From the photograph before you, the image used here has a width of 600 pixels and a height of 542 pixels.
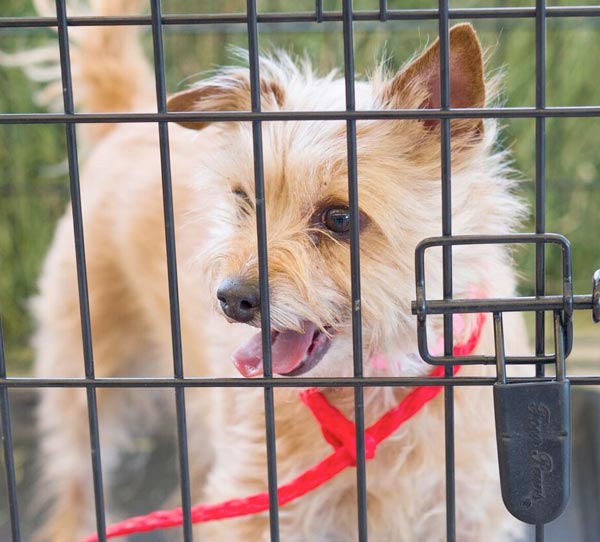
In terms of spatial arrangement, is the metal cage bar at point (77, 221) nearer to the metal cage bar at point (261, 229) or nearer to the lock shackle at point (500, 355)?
the metal cage bar at point (261, 229)

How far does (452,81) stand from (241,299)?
354 mm

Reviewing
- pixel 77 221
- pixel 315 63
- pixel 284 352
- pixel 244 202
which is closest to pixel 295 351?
pixel 284 352

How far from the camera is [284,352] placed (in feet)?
3.65

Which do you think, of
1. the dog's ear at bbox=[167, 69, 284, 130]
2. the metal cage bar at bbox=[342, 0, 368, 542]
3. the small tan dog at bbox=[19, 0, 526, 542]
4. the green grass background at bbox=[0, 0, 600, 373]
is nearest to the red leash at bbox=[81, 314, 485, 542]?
the small tan dog at bbox=[19, 0, 526, 542]

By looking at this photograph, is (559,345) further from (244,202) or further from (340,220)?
(244,202)

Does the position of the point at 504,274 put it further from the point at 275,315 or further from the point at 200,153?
the point at 200,153

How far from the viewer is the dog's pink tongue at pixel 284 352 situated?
110cm

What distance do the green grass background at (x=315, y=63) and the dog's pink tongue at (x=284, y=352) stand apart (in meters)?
1.44

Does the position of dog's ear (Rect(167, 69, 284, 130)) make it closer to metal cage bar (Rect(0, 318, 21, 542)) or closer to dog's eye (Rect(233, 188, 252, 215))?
dog's eye (Rect(233, 188, 252, 215))

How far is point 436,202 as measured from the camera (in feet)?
3.83

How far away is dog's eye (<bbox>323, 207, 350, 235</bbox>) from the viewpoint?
1113mm

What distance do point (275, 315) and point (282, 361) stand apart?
0.10 metres

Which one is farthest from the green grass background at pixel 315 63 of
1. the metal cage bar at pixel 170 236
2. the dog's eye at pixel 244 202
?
the metal cage bar at pixel 170 236

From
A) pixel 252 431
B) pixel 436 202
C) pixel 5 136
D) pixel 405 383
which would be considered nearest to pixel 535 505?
pixel 405 383
